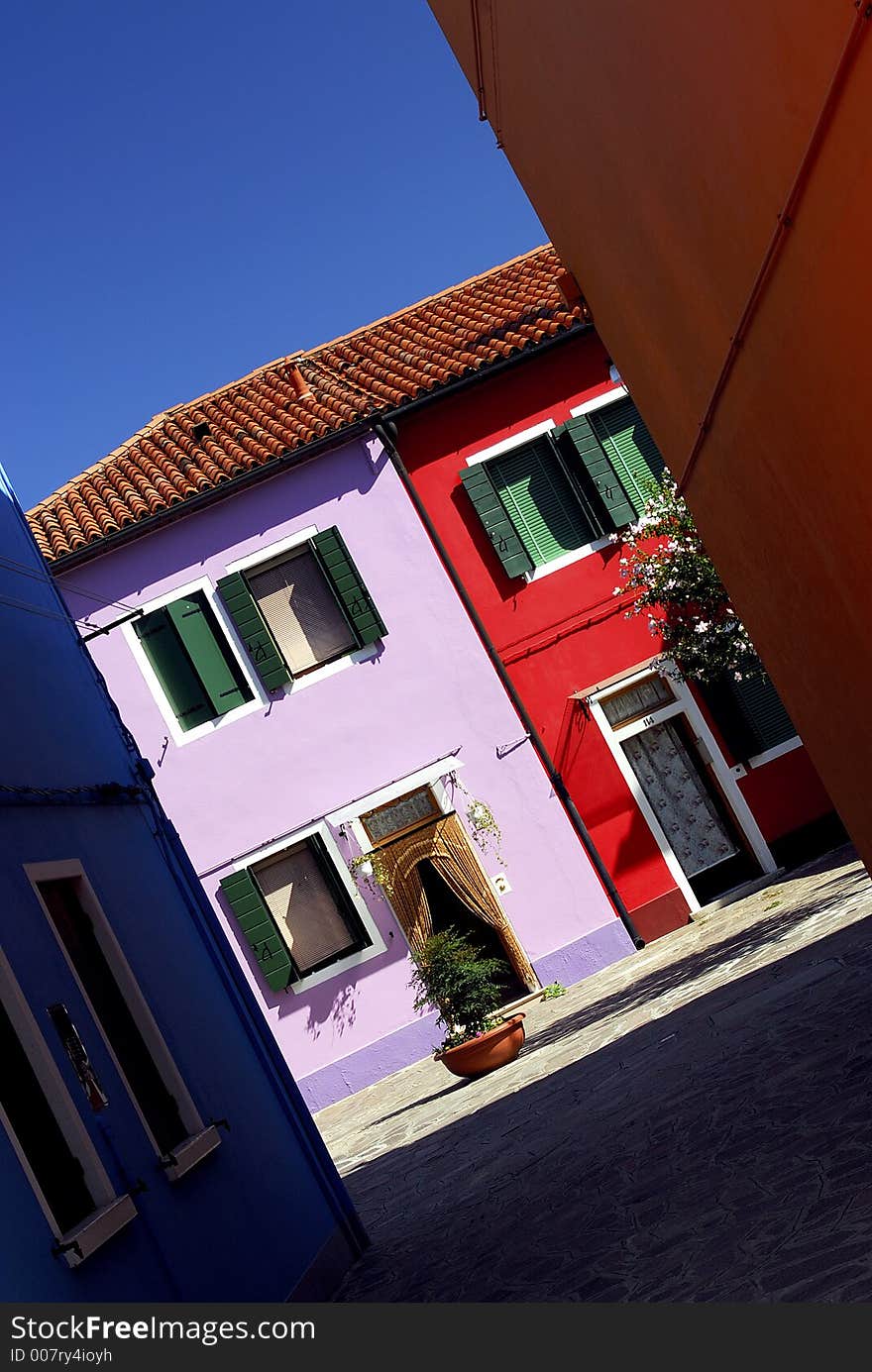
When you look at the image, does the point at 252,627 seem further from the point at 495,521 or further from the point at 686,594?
the point at 686,594

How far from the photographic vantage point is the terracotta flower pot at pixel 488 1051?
13.4m

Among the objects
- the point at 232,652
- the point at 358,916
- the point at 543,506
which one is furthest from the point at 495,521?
the point at 358,916

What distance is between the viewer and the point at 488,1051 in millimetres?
13516

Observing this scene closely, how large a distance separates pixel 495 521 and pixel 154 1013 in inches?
427

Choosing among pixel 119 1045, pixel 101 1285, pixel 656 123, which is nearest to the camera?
pixel 101 1285

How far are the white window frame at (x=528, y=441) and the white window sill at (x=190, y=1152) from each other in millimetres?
10912

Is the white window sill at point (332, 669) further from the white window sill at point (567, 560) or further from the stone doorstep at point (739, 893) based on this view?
the stone doorstep at point (739, 893)

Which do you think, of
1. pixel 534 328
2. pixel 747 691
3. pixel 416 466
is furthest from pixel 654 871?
pixel 534 328

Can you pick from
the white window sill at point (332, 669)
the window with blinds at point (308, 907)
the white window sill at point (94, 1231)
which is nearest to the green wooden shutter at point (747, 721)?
the white window sill at point (332, 669)

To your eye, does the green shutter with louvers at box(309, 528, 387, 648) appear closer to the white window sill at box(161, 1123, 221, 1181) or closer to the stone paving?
the stone paving

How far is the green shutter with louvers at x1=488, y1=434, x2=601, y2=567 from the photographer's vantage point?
17547 mm

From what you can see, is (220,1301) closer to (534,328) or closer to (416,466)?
(416,466)

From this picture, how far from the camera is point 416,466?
697 inches

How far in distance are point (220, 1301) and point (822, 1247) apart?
290cm
